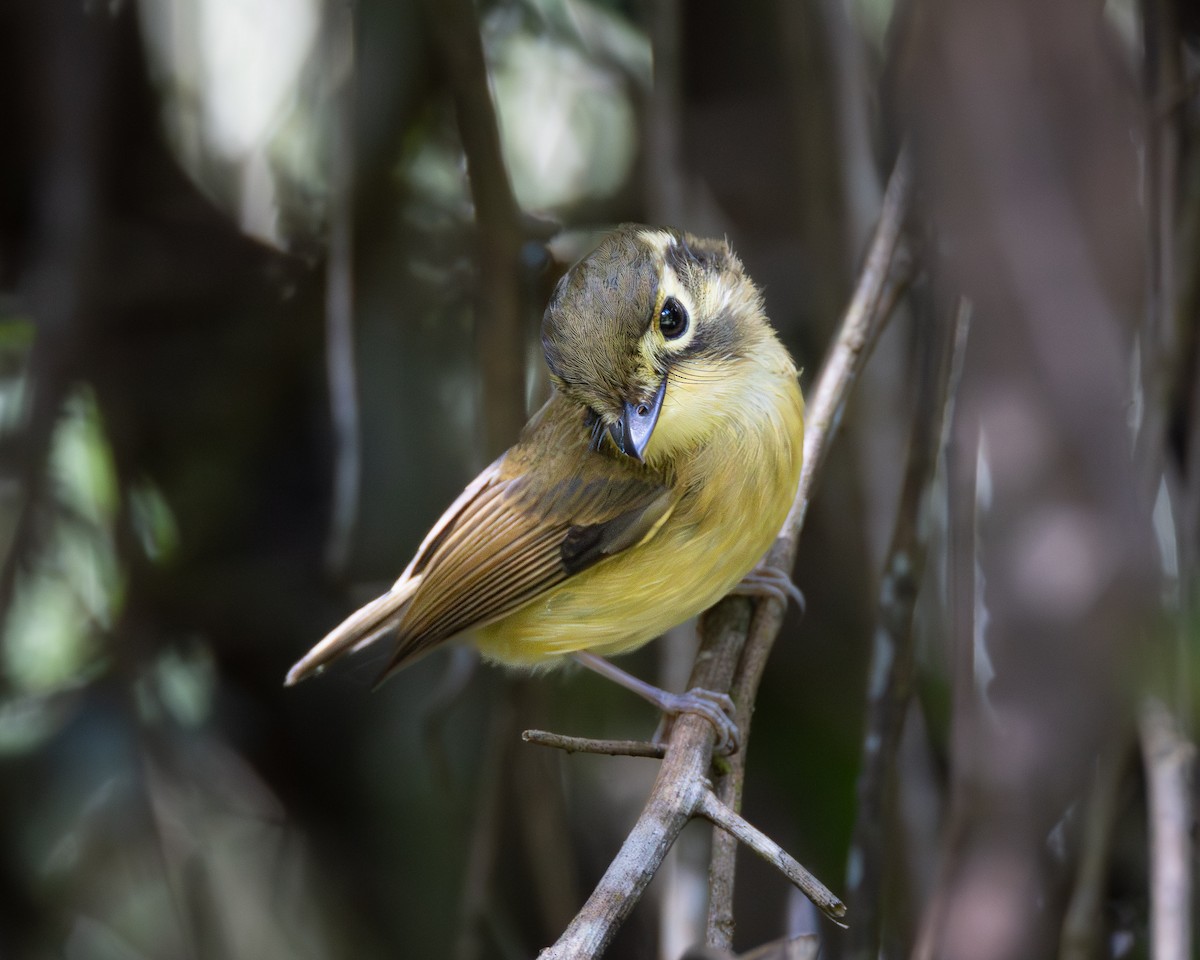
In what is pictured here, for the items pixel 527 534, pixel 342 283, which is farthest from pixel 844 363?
pixel 342 283

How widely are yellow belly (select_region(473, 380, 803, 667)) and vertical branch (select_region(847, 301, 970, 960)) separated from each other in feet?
0.86

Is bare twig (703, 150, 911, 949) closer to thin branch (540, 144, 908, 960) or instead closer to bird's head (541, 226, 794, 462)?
thin branch (540, 144, 908, 960)

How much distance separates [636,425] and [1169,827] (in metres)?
1.13

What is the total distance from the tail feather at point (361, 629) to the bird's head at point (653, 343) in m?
0.67

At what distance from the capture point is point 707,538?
2402 mm

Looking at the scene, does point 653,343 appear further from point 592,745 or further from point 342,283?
point 342,283

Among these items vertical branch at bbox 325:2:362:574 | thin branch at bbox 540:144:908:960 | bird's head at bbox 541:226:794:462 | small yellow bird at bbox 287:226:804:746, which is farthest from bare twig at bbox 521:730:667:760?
vertical branch at bbox 325:2:362:574

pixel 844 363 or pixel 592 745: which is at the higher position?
pixel 844 363

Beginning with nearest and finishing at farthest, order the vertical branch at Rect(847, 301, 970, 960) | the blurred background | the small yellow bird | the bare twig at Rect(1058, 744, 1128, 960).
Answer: the bare twig at Rect(1058, 744, 1128, 960) → the vertical branch at Rect(847, 301, 970, 960) → the small yellow bird → the blurred background

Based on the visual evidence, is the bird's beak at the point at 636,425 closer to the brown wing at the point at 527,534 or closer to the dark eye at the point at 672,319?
the dark eye at the point at 672,319

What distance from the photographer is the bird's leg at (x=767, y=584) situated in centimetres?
258

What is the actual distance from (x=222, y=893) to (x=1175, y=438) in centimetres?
285

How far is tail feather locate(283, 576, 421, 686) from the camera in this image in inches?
104

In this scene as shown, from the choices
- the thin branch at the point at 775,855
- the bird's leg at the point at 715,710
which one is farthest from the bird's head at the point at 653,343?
the thin branch at the point at 775,855
